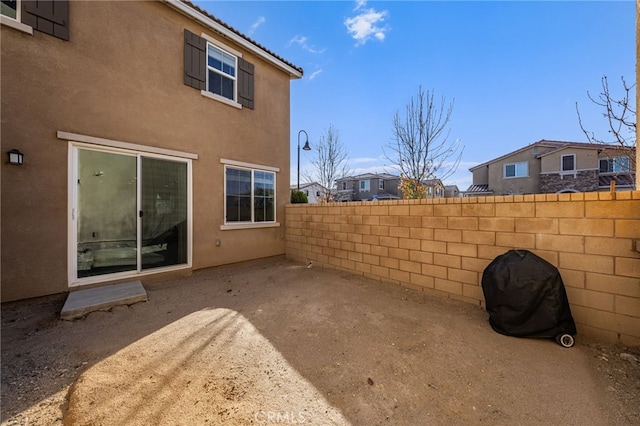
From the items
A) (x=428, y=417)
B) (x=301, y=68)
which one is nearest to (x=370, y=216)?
(x=428, y=417)

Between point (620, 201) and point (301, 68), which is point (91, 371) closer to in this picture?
point (620, 201)

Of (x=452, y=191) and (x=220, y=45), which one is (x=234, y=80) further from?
(x=452, y=191)

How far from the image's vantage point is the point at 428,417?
168 cm

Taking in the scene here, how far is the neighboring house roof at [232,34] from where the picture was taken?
17.0 feet

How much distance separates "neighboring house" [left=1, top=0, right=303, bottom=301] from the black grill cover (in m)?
5.33

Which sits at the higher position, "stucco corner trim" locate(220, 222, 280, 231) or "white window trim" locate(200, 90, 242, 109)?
"white window trim" locate(200, 90, 242, 109)

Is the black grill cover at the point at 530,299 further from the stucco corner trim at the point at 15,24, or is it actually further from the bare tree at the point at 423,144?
the stucco corner trim at the point at 15,24

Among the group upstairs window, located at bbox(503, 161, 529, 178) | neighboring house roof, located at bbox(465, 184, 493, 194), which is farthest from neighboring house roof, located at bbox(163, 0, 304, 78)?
upstairs window, located at bbox(503, 161, 529, 178)

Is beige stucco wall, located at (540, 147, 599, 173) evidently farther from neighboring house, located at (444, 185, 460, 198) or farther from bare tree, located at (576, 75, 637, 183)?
bare tree, located at (576, 75, 637, 183)

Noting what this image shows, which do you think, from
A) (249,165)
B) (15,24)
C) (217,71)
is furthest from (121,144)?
(217,71)

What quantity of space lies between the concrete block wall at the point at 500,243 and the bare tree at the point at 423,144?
4696 mm

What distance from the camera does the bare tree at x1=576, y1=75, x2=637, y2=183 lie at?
13.3 feet

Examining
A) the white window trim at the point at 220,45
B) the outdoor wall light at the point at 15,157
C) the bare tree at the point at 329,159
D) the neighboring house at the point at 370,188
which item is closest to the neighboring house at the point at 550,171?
the neighboring house at the point at 370,188

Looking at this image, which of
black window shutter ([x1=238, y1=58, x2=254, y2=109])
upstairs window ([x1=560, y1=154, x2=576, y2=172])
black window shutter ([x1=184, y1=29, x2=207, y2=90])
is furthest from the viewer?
upstairs window ([x1=560, y1=154, x2=576, y2=172])
